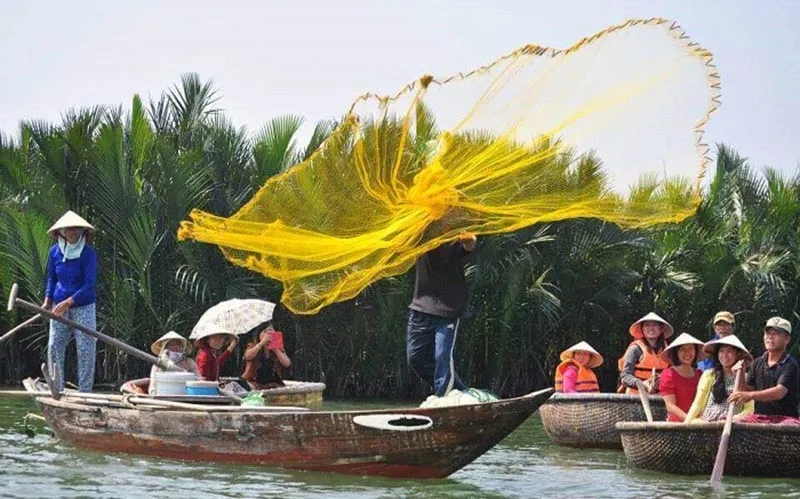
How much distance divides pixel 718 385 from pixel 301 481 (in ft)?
10.6

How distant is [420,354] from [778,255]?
12.4m

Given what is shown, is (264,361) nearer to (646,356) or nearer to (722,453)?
(646,356)

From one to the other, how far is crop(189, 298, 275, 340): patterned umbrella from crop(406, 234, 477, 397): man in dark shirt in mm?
2500

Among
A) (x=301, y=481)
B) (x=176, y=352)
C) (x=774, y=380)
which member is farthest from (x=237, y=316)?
(x=774, y=380)

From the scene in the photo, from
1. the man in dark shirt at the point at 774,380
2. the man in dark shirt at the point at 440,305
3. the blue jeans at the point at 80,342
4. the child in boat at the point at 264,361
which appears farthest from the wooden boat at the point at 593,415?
the blue jeans at the point at 80,342

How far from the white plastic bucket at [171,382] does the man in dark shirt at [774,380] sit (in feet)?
13.3

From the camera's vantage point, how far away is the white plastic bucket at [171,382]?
37.3 feet

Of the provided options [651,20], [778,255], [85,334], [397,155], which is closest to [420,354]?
[397,155]

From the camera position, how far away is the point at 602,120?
9883 mm

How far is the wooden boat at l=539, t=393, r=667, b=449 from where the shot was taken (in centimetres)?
1312

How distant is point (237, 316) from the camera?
1329cm

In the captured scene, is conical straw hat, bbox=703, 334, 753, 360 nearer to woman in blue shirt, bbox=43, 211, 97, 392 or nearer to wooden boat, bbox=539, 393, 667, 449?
wooden boat, bbox=539, 393, 667, 449

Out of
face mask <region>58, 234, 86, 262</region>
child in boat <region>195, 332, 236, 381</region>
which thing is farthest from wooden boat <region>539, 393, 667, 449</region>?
→ face mask <region>58, 234, 86, 262</region>

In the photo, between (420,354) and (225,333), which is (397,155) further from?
(225,333)
